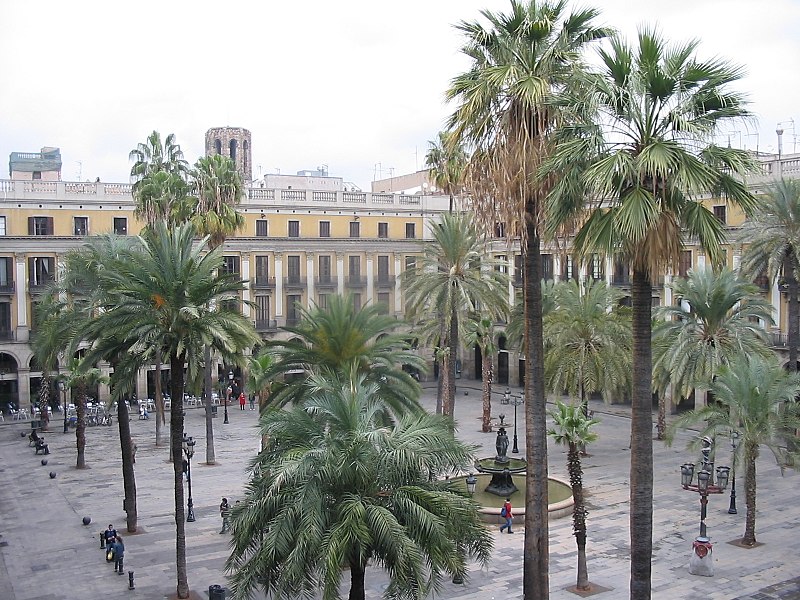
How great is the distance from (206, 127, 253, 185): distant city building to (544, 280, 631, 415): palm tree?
7555cm

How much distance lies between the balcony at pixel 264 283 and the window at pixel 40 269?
43.0 feet

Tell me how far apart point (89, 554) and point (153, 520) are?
11.7 ft

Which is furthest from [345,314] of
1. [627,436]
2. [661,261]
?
[627,436]

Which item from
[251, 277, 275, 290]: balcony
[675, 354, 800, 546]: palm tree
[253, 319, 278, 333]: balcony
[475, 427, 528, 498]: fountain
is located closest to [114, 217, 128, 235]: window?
[251, 277, 275, 290]: balcony

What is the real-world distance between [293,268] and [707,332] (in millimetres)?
34170

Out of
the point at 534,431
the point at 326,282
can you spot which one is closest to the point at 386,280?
the point at 326,282

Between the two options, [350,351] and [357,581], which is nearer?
[357,581]

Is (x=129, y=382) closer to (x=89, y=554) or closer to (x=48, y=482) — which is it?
(x=89, y=554)

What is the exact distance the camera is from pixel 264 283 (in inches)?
2322

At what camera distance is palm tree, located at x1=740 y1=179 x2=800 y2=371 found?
32.8 metres

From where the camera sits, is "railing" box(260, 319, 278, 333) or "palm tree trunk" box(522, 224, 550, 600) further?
"railing" box(260, 319, 278, 333)

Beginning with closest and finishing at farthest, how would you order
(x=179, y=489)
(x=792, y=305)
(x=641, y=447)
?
(x=641, y=447) < (x=179, y=489) < (x=792, y=305)

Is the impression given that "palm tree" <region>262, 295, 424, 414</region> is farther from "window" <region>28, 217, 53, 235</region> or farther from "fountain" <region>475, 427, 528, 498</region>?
"window" <region>28, 217, 53, 235</region>

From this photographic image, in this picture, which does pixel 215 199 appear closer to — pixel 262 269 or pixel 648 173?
pixel 262 269
